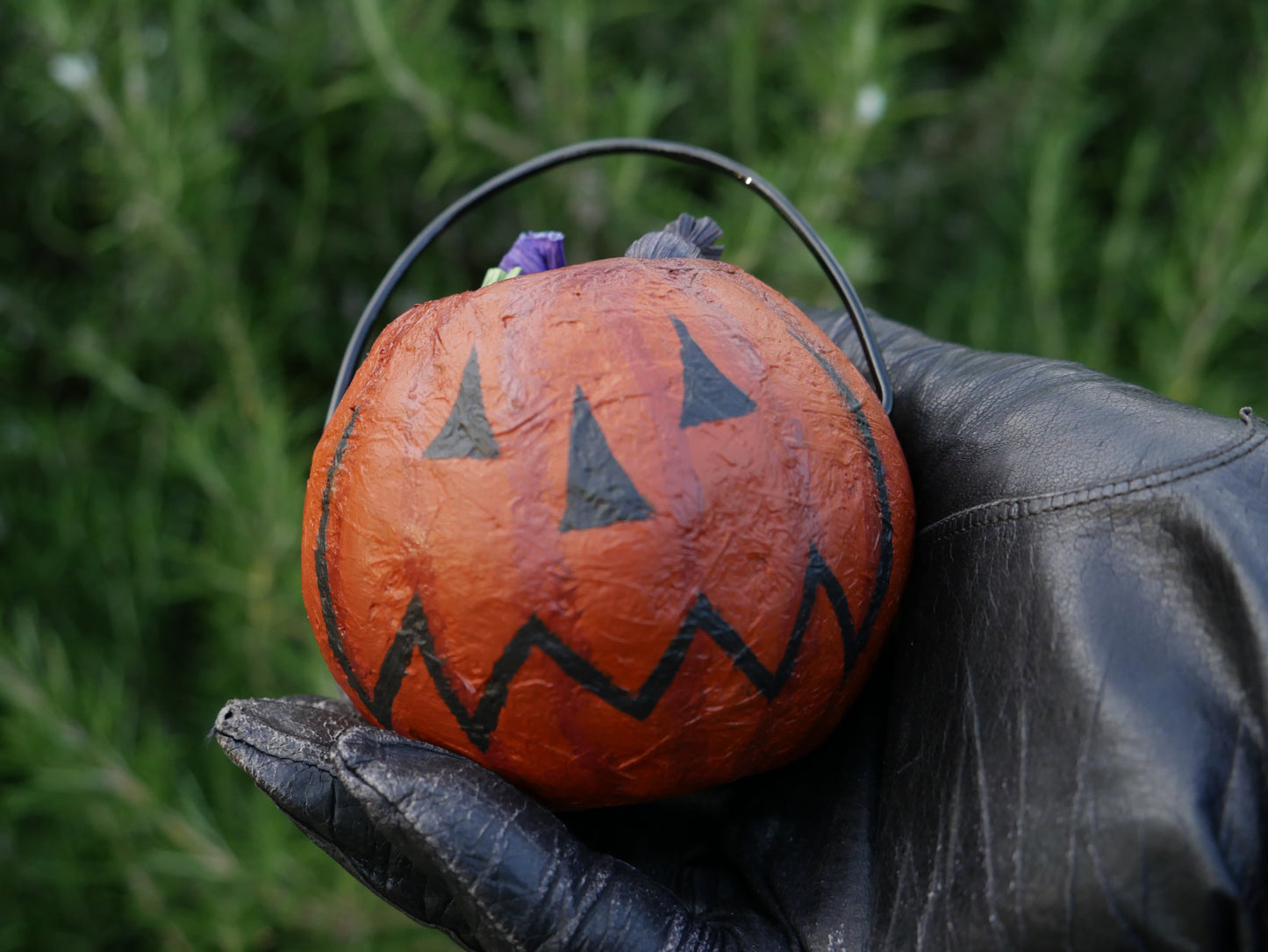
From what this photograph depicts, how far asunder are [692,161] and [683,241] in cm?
16


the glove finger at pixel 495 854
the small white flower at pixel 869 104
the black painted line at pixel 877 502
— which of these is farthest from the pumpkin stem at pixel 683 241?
the small white flower at pixel 869 104

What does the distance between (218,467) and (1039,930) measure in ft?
6.88

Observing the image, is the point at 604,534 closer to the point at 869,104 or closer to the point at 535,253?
the point at 535,253

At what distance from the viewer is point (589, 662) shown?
108cm

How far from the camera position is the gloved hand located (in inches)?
37.4

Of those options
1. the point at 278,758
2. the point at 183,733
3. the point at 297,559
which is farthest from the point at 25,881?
→ the point at 278,758

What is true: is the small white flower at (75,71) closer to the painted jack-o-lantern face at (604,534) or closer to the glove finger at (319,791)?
the painted jack-o-lantern face at (604,534)

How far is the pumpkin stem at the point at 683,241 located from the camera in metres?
1.40

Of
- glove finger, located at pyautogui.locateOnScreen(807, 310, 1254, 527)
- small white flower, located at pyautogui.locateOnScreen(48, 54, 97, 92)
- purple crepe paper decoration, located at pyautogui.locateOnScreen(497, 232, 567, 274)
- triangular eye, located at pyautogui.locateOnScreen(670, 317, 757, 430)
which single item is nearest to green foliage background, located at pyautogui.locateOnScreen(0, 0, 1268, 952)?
small white flower, located at pyautogui.locateOnScreen(48, 54, 97, 92)

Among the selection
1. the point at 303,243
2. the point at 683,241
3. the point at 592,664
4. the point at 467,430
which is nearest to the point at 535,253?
the point at 683,241

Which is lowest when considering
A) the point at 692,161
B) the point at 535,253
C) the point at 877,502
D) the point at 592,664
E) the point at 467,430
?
the point at 592,664

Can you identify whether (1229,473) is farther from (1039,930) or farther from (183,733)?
(183,733)

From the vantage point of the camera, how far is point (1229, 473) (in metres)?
1.04

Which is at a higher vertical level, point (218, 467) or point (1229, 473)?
point (1229, 473)
